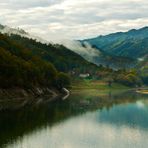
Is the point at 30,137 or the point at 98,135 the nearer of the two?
the point at 30,137

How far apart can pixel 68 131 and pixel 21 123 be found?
16.7m

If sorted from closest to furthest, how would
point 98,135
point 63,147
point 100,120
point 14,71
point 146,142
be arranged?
1. point 63,147
2. point 146,142
3. point 98,135
4. point 100,120
5. point 14,71

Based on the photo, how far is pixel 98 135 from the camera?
9631 centimetres

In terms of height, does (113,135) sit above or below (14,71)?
below

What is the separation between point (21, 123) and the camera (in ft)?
372

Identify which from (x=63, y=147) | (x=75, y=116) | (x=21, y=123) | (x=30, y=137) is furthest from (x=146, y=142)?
(x=75, y=116)

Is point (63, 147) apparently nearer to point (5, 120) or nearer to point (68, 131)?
point (68, 131)

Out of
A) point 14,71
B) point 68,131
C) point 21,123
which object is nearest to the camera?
point 68,131

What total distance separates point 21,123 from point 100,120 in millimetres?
28151

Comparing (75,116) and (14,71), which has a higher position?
(14,71)

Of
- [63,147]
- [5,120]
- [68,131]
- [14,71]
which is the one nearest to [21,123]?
[5,120]

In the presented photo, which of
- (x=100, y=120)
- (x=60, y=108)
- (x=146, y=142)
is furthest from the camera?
(x=60, y=108)

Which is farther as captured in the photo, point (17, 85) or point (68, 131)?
point (17, 85)

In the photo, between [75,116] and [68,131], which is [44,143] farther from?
[75,116]
